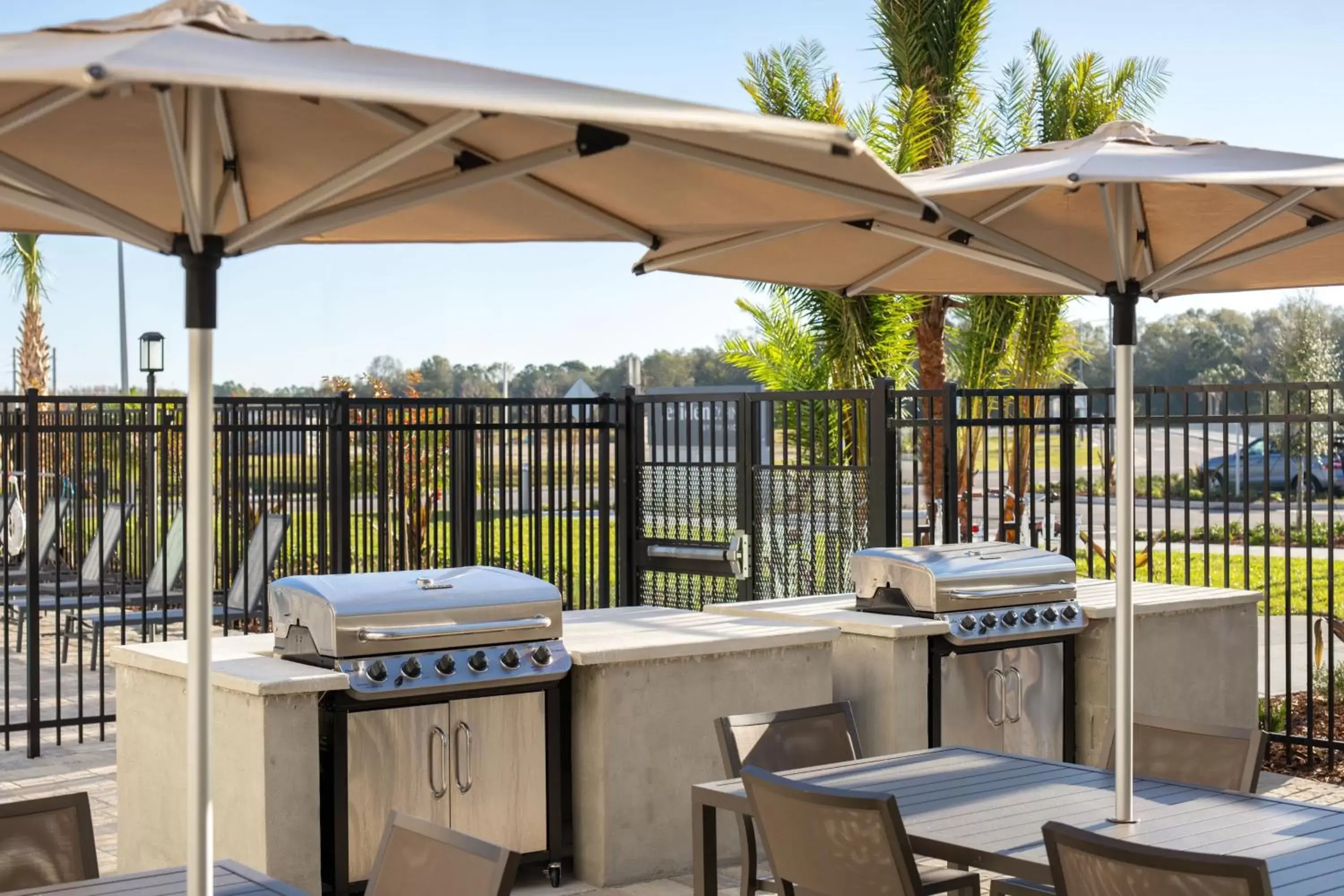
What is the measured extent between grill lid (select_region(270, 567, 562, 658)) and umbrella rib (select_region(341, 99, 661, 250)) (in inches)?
74.3

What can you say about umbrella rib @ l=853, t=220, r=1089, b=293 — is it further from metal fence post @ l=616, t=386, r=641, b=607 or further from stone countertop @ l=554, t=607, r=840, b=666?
metal fence post @ l=616, t=386, r=641, b=607

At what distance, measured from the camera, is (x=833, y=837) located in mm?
3969

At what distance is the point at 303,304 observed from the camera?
167ft

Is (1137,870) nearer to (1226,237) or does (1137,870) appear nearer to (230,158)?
(1226,237)

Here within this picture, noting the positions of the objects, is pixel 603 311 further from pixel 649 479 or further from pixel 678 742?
pixel 678 742

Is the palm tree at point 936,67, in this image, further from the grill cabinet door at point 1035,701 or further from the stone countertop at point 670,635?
the stone countertop at point 670,635

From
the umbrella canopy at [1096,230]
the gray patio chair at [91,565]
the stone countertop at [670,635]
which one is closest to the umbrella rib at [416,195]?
the umbrella canopy at [1096,230]

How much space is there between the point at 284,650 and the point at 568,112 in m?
4.02

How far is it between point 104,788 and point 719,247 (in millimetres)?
5519

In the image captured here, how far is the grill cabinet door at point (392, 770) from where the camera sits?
5.74 metres

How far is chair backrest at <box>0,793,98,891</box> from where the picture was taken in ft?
12.6

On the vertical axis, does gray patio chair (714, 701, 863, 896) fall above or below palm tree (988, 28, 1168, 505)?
below

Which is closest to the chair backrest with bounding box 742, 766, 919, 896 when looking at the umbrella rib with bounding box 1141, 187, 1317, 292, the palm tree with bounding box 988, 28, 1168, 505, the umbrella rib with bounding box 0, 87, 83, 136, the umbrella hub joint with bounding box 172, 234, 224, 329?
the umbrella rib with bounding box 1141, 187, 1317, 292

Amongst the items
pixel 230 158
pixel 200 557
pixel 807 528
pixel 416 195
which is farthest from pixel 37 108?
pixel 807 528
